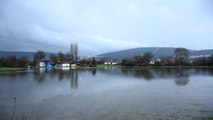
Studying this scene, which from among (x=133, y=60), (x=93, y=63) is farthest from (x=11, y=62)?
(x=133, y=60)

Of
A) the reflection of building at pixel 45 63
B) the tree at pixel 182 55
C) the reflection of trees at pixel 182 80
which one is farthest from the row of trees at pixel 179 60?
the reflection of trees at pixel 182 80

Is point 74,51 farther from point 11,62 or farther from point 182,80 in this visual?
point 182,80

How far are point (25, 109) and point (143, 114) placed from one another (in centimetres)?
686

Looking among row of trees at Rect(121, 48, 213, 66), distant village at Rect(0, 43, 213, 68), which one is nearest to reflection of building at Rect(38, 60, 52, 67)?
distant village at Rect(0, 43, 213, 68)

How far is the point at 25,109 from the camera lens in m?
11.5

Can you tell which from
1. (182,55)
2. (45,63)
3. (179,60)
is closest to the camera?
(179,60)

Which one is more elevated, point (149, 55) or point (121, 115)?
point (149, 55)

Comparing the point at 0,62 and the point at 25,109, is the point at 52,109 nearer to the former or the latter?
the point at 25,109

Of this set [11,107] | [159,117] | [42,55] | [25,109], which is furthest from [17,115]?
[42,55]

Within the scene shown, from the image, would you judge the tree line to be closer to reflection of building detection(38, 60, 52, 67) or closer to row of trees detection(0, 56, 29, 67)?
row of trees detection(0, 56, 29, 67)

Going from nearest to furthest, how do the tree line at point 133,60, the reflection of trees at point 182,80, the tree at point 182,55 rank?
1. the reflection of trees at point 182,80
2. the tree line at point 133,60
3. the tree at point 182,55

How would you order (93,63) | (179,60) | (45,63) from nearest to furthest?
1. (179,60)
2. (93,63)
3. (45,63)

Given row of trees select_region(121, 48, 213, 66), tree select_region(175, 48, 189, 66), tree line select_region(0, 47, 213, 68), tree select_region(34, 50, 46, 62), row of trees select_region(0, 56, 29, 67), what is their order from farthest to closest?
tree select_region(34, 50, 46, 62), tree select_region(175, 48, 189, 66), row of trees select_region(121, 48, 213, 66), tree line select_region(0, 47, 213, 68), row of trees select_region(0, 56, 29, 67)

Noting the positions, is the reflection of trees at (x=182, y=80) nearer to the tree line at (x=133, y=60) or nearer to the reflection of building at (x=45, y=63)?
the tree line at (x=133, y=60)
